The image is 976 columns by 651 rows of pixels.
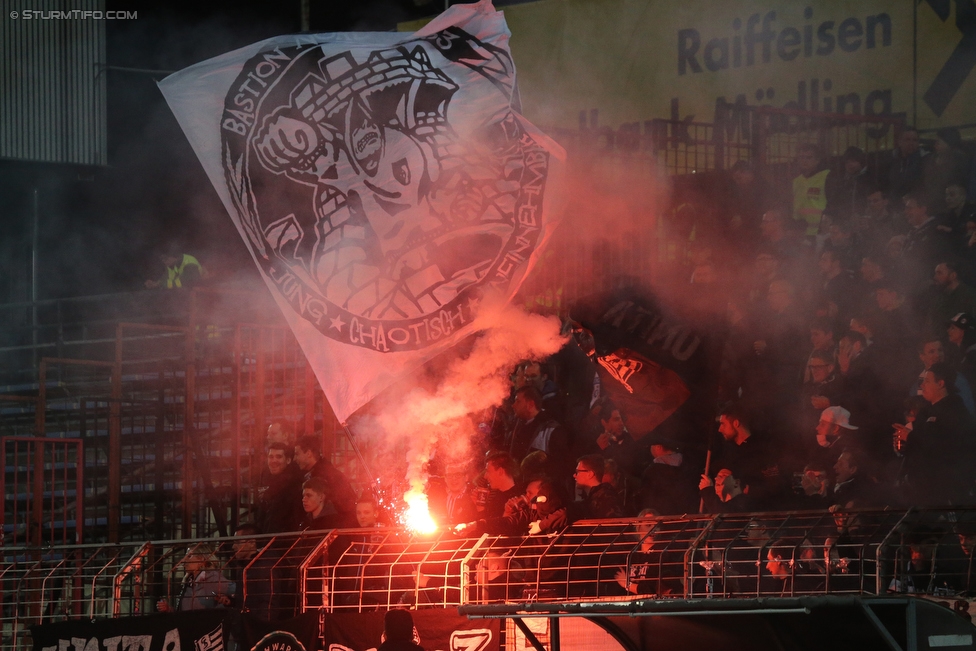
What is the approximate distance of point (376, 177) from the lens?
322 inches

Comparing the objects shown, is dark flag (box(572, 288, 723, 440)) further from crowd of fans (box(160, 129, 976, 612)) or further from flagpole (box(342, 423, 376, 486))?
flagpole (box(342, 423, 376, 486))

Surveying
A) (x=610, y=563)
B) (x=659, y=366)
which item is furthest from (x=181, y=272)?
(x=610, y=563)

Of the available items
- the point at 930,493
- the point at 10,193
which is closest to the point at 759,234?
the point at 930,493

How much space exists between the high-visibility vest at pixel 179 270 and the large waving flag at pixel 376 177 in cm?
472

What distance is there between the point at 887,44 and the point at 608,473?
19.5 ft

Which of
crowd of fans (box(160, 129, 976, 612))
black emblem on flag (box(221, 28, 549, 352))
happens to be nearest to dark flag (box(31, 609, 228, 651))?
crowd of fans (box(160, 129, 976, 612))

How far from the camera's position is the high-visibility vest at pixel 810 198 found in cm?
1023

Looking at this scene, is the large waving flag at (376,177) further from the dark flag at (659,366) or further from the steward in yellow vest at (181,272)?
the steward in yellow vest at (181,272)

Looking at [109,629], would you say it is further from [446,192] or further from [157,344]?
[157,344]

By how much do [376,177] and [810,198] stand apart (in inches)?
159

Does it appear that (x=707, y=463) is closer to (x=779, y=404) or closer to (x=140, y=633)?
(x=779, y=404)

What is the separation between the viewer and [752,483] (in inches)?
277

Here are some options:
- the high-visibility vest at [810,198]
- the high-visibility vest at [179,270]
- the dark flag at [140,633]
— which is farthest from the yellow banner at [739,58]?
the dark flag at [140,633]

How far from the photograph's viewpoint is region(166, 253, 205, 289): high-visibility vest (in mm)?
12906
